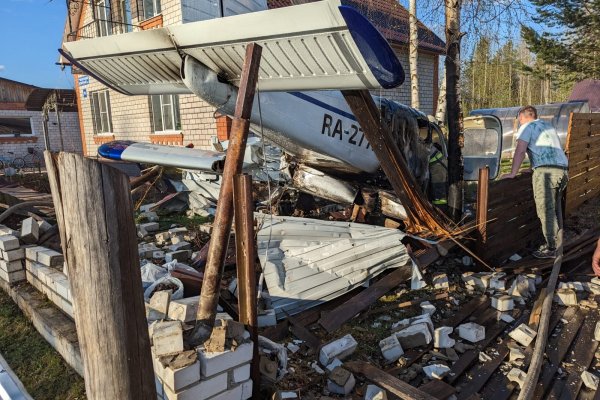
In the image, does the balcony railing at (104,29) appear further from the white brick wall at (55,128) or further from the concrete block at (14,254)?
the concrete block at (14,254)

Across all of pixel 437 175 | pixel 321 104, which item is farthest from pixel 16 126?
pixel 437 175

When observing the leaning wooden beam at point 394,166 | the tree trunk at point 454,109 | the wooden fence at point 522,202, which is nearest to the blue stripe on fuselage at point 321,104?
the leaning wooden beam at point 394,166

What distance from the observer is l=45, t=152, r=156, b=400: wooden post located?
1562 mm

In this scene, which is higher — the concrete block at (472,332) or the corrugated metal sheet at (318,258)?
the corrugated metal sheet at (318,258)

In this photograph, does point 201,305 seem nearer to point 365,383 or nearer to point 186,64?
point 365,383

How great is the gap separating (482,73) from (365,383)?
32.9 meters

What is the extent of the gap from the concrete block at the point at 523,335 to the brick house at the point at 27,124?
20.5m

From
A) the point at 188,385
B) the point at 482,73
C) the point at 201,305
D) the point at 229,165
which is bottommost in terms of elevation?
the point at 188,385

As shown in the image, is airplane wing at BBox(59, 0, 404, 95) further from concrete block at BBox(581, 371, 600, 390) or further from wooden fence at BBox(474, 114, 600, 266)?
wooden fence at BBox(474, 114, 600, 266)

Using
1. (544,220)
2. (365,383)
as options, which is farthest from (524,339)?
(544,220)

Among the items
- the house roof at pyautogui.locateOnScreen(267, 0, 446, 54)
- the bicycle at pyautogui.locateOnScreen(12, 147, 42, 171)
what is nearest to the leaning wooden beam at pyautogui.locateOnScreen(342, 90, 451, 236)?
the house roof at pyautogui.locateOnScreen(267, 0, 446, 54)

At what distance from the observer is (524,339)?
11.0 ft

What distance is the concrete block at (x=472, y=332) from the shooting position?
3396 millimetres

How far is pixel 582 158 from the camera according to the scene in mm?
7574
